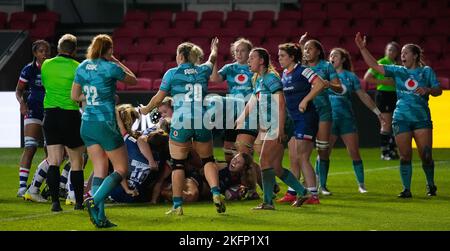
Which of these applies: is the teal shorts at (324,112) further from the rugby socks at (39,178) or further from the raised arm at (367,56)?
the rugby socks at (39,178)

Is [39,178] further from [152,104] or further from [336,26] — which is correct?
[336,26]

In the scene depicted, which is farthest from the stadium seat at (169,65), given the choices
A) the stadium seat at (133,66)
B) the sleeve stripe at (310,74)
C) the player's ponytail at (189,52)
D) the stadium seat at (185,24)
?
the player's ponytail at (189,52)

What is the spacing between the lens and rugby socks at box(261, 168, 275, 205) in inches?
466

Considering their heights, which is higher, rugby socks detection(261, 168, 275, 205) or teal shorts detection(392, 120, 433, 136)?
teal shorts detection(392, 120, 433, 136)

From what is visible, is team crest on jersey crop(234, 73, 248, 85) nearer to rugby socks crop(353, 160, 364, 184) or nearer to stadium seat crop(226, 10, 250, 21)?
rugby socks crop(353, 160, 364, 184)

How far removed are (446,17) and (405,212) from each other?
45.8ft

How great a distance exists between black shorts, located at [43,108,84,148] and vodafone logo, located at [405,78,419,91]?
424 cm

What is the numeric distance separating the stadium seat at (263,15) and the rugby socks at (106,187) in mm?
15719

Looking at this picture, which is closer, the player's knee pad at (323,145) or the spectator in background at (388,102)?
the player's knee pad at (323,145)

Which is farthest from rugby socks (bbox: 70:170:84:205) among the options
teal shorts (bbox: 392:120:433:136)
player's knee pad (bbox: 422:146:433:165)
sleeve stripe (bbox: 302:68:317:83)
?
player's knee pad (bbox: 422:146:433:165)

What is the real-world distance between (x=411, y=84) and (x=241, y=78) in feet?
7.08

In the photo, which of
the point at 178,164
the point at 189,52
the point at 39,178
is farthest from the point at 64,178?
the point at 189,52

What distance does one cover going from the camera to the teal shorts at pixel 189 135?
11508 mm

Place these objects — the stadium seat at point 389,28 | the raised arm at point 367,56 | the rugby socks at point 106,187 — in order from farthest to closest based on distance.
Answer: the stadium seat at point 389,28 < the raised arm at point 367,56 < the rugby socks at point 106,187
